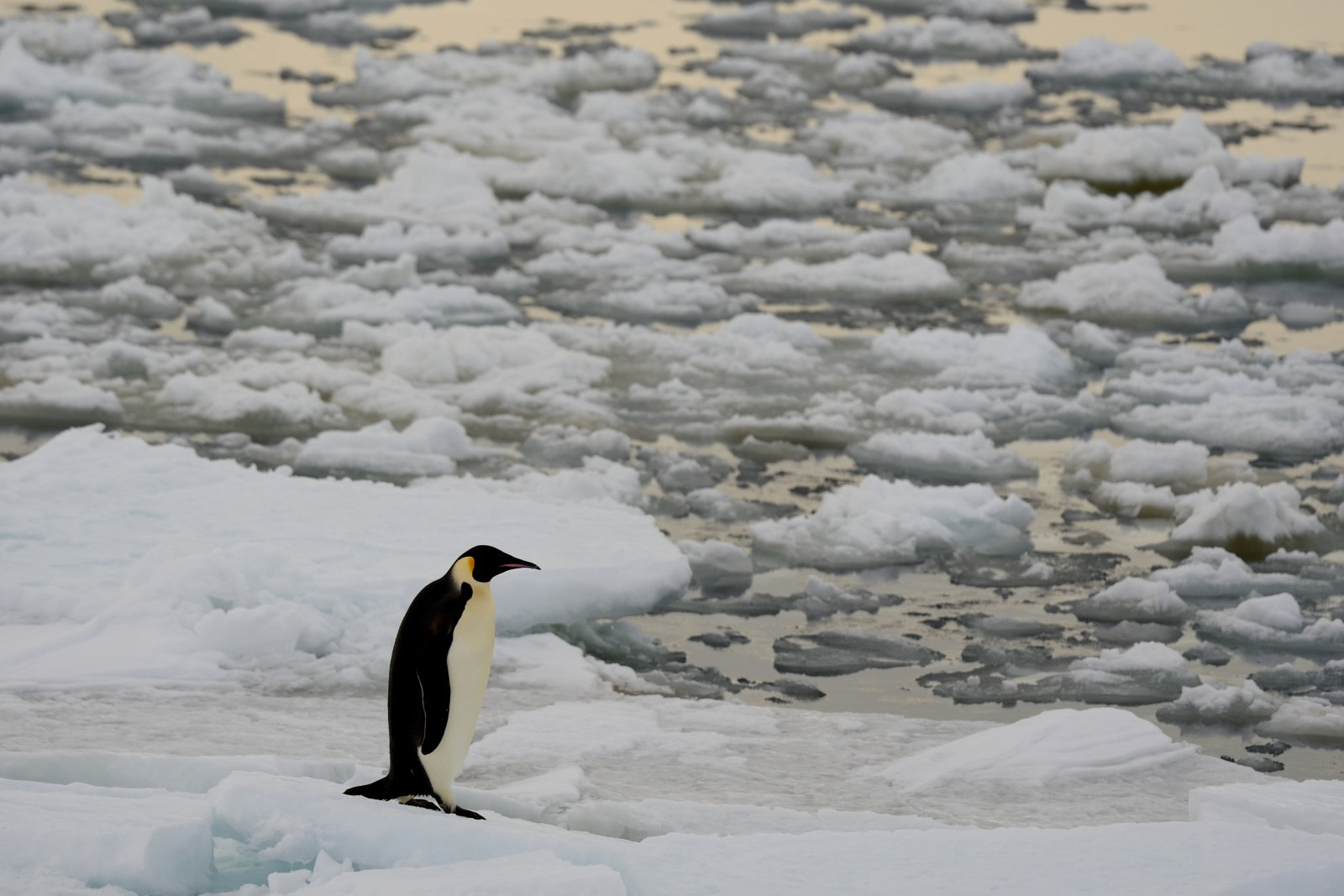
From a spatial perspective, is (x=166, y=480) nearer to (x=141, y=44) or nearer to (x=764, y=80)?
(x=764, y=80)

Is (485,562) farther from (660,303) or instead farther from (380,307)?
(660,303)

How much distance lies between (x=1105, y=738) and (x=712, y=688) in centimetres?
125

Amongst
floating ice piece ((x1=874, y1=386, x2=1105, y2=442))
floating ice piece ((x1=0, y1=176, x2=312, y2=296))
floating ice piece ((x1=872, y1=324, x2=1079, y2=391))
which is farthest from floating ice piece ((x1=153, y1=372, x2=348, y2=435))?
floating ice piece ((x1=872, y1=324, x2=1079, y2=391))

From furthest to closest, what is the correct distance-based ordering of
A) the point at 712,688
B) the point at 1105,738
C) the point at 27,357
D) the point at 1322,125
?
1. the point at 1322,125
2. the point at 27,357
3. the point at 712,688
4. the point at 1105,738

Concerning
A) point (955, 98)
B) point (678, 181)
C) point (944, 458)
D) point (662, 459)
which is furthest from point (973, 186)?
point (662, 459)

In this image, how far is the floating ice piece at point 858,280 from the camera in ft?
33.6

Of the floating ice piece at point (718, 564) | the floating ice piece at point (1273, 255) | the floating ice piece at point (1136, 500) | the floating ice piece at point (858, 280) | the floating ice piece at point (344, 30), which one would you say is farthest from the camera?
the floating ice piece at point (344, 30)

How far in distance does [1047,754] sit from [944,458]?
3.15 metres

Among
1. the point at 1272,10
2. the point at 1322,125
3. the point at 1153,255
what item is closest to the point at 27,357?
the point at 1153,255

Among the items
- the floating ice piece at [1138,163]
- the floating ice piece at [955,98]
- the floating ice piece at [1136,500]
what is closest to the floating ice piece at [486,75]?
the floating ice piece at [955,98]

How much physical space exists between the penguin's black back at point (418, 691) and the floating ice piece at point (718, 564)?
276cm

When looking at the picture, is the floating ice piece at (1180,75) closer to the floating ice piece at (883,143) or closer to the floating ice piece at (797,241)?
the floating ice piece at (883,143)

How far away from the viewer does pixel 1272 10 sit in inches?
789

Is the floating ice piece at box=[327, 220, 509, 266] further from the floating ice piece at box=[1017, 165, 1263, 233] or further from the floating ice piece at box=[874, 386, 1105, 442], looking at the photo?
the floating ice piece at box=[1017, 165, 1263, 233]
